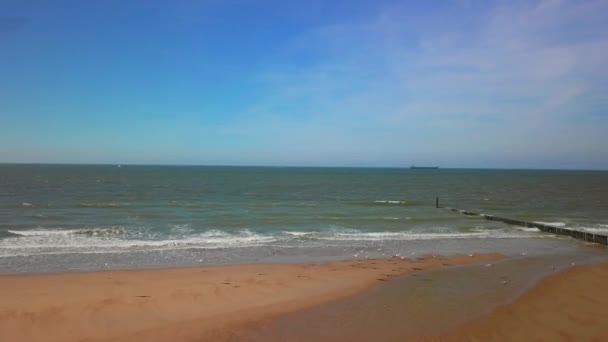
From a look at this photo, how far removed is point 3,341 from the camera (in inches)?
319

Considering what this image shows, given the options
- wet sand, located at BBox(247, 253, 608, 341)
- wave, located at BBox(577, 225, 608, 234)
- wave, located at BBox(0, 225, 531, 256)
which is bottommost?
wave, located at BBox(577, 225, 608, 234)

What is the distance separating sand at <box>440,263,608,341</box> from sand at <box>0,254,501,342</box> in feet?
11.6

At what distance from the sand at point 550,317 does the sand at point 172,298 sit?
3529 mm

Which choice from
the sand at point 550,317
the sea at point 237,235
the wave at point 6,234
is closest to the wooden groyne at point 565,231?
the sea at point 237,235

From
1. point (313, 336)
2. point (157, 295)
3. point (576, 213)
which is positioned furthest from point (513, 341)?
point (576, 213)

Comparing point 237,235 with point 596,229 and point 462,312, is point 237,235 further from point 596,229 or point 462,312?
point 596,229

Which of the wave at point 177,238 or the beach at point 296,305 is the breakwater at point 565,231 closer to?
the wave at point 177,238

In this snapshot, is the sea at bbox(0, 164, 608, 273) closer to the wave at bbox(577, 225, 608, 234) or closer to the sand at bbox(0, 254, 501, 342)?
the wave at bbox(577, 225, 608, 234)

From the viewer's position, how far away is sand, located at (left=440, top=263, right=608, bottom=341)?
26.8 ft

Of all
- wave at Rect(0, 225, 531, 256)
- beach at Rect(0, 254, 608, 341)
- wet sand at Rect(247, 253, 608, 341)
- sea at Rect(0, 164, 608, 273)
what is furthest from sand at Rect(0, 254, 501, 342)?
wave at Rect(0, 225, 531, 256)

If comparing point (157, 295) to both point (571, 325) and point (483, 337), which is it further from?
point (571, 325)

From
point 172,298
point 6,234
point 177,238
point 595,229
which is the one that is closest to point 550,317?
point 172,298

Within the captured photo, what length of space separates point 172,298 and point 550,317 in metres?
8.70

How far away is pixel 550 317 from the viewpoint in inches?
364
